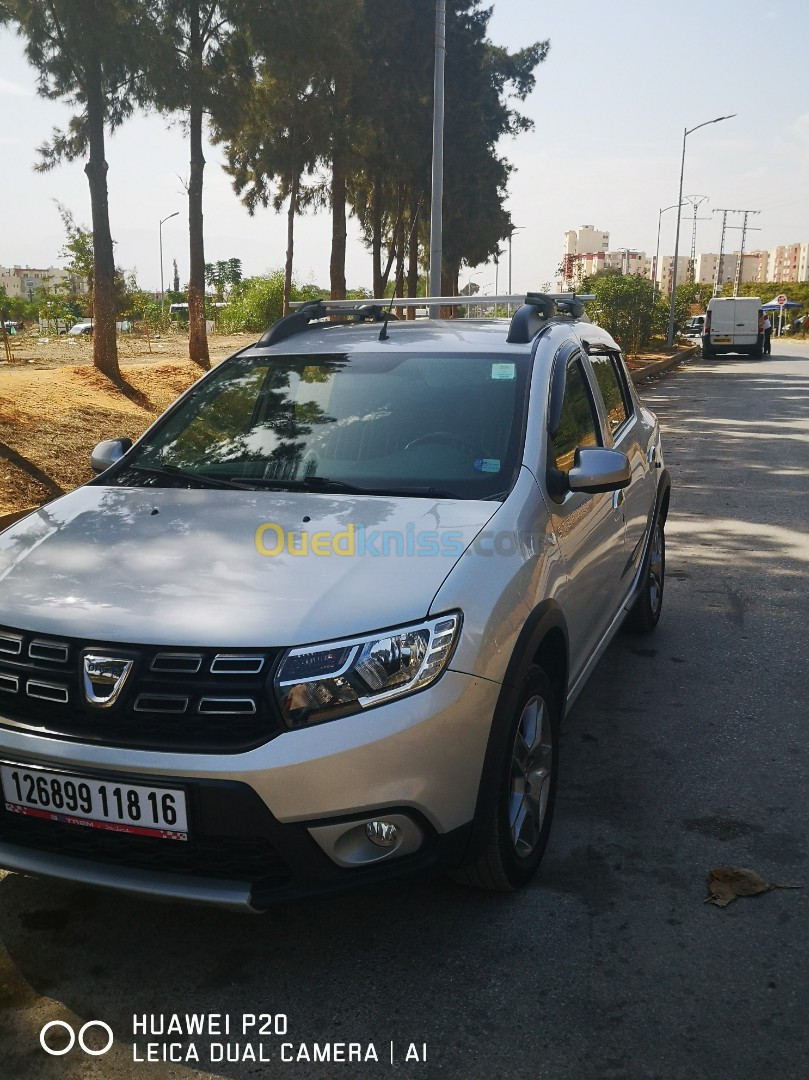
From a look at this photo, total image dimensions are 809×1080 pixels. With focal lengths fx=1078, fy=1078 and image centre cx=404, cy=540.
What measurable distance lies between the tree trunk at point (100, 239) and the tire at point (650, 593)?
13285 mm

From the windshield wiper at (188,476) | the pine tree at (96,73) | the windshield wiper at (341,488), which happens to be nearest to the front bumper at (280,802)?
the windshield wiper at (341,488)

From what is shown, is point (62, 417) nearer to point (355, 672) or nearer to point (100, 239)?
point (100, 239)

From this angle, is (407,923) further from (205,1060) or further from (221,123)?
(221,123)

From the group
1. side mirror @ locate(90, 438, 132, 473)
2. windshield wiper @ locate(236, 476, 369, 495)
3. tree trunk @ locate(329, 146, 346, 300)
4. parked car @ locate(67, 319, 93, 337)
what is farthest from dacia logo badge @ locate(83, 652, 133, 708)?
parked car @ locate(67, 319, 93, 337)

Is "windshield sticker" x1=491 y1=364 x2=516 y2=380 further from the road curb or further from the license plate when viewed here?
the road curb

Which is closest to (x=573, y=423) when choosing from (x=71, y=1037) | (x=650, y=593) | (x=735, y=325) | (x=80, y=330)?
(x=650, y=593)

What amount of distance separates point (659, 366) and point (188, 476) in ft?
91.4

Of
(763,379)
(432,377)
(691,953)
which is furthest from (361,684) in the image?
(763,379)

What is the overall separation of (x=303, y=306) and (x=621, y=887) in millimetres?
2878

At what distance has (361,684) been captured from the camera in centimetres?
258

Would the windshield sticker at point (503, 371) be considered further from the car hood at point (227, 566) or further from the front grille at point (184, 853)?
the front grille at point (184, 853)

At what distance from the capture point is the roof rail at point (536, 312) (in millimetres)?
4062

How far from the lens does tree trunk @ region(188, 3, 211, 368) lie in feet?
60.5

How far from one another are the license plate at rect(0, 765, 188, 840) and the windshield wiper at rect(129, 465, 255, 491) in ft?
4.15
